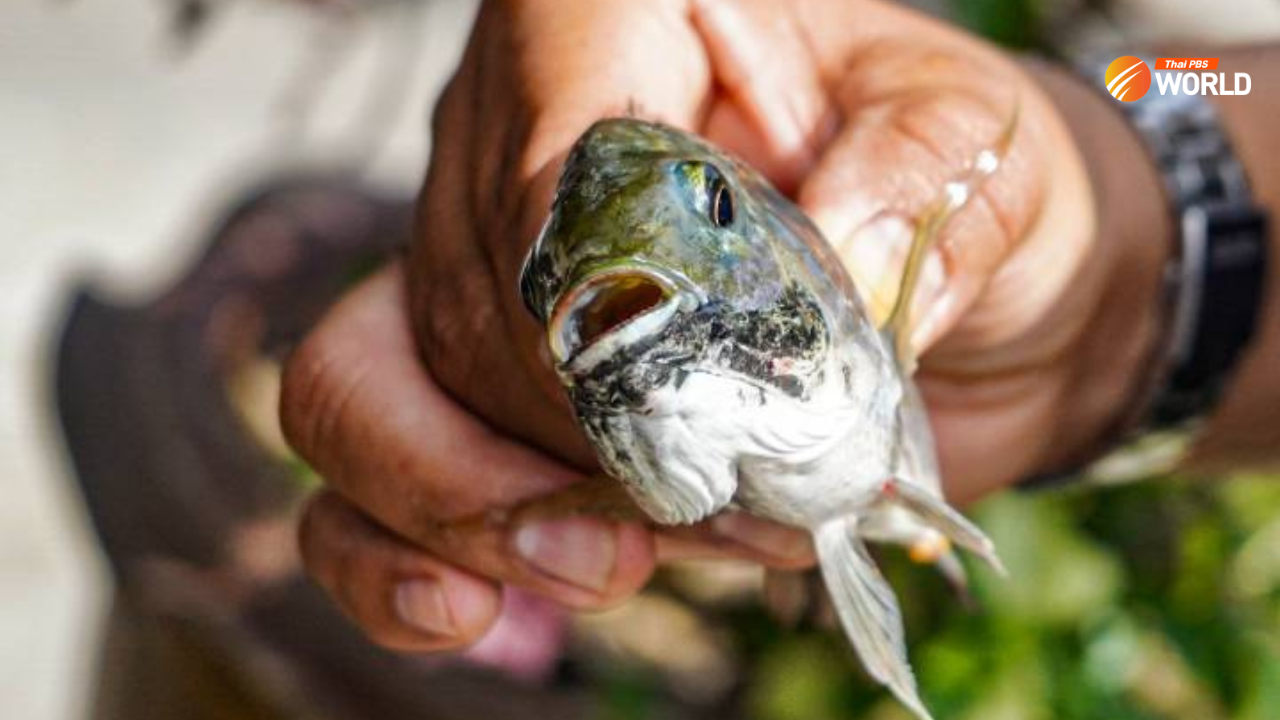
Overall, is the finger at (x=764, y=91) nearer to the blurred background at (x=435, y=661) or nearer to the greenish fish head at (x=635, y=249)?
the greenish fish head at (x=635, y=249)

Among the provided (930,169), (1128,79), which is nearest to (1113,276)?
(1128,79)

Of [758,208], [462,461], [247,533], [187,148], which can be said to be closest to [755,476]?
[758,208]

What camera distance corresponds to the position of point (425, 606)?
1736mm

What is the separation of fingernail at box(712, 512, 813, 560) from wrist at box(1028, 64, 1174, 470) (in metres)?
0.69

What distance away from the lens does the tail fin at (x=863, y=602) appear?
141cm

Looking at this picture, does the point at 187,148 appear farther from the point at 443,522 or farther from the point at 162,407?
the point at 443,522

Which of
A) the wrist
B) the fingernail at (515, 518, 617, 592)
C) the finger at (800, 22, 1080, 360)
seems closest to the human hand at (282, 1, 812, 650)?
the fingernail at (515, 518, 617, 592)

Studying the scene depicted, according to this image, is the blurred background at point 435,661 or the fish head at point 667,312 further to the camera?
the blurred background at point 435,661

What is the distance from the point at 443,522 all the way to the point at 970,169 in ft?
1.92

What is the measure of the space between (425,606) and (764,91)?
0.61 m

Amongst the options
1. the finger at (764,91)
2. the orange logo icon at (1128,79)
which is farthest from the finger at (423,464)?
the orange logo icon at (1128,79)

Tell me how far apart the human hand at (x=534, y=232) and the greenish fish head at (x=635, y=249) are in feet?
0.98

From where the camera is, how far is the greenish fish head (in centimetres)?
111

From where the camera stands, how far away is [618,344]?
Result: 1.09 meters
